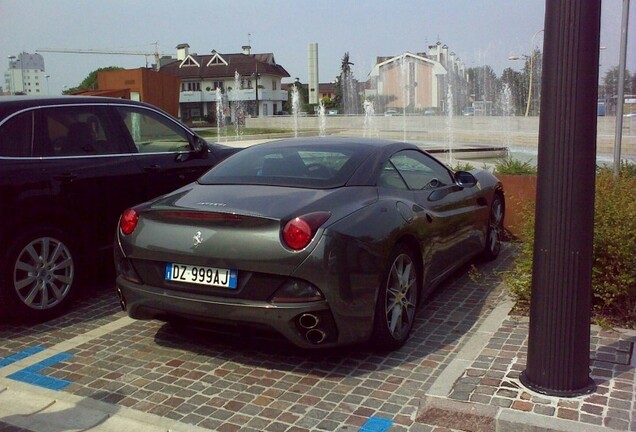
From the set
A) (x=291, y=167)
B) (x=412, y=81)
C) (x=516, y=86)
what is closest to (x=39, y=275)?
(x=291, y=167)

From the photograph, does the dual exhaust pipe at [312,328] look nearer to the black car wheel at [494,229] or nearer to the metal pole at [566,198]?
the metal pole at [566,198]

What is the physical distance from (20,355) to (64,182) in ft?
5.09

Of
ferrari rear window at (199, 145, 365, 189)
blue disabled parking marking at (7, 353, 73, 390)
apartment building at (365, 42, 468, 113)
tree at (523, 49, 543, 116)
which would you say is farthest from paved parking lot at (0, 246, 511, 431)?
apartment building at (365, 42, 468, 113)

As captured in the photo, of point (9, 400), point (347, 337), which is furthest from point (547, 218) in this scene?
point (9, 400)

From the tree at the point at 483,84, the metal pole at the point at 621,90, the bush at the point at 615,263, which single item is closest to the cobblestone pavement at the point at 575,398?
the bush at the point at 615,263

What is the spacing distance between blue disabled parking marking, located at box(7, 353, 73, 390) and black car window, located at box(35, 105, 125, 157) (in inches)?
71.4

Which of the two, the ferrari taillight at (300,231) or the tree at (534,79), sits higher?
the tree at (534,79)

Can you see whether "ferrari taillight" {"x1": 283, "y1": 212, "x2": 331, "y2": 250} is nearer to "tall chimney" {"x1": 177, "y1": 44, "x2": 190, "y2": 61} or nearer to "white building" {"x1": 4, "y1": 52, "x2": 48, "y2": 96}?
"white building" {"x1": 4, "y1": 52, "x2": 48, "y2": 96}

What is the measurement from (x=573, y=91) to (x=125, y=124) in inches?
171

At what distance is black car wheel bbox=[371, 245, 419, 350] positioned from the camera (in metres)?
4.54

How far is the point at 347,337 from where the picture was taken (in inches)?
168

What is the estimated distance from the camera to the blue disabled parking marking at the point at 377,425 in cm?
368

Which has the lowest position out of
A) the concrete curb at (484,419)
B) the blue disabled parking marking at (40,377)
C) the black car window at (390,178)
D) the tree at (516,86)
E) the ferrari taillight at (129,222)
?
the blue disabled parking marking at (40,377)

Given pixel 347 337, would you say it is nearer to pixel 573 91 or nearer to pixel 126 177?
pixel 573 91
